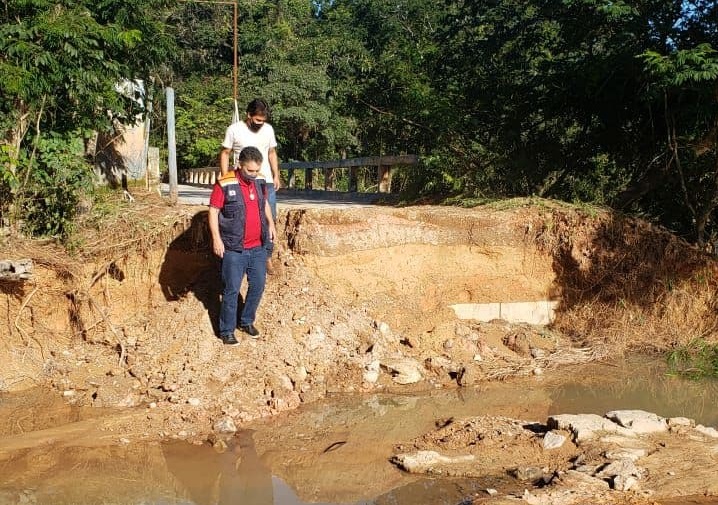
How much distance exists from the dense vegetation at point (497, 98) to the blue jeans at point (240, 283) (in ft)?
6.96

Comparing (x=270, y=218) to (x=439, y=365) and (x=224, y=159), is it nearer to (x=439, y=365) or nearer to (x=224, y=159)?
(x=224, y=159)

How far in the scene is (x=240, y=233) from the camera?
6.50 metres

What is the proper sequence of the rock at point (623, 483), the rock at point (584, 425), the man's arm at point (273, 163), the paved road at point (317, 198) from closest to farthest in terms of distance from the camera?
the rock at point (623, 483) < the rock at point (584, 425) < the man's arm at point (273, 163) < the paved road at point (317, 198)

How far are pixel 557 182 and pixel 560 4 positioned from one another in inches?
103

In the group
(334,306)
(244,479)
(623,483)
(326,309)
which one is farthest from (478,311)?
(244,479)

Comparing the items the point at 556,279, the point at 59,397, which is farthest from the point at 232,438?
the point at 556,279

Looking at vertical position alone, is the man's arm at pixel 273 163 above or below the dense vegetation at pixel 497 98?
below

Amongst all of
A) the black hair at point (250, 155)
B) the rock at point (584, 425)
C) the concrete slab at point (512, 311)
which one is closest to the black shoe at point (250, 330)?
the black hair at point (250, 155)

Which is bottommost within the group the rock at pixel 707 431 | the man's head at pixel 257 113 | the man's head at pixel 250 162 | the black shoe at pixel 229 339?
the rock at pixel 707 431

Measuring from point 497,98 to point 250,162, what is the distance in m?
6.29

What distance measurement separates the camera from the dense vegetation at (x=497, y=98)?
727cm

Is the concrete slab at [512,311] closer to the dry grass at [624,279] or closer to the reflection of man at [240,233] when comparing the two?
the dry grass at [624,279]

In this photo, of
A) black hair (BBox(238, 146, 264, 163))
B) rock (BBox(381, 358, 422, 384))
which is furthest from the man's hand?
rock (BBox(381, 358, 422, 384))

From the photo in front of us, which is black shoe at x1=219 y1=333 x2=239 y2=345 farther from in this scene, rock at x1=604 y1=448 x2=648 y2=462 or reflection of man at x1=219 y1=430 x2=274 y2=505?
rock at x1=604 y1=448 x2=648 y2=462
